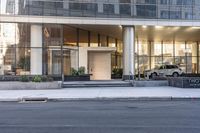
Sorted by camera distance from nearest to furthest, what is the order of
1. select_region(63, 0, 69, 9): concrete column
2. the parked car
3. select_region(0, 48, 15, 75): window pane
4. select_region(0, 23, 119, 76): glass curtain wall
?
select_region(0, 48, 15, 75): window pane < select_region(0, 23, 119, 76): glass curtain wall < select_region(63, 0, 69, 9): concrete column < the parked car

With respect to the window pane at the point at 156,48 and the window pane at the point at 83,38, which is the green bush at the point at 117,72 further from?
the window pane at the point at 156,48

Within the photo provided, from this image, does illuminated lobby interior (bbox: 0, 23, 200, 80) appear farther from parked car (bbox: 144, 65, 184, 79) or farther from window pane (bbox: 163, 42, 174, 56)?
window pane (bbox: 163, 42, 174, 56)

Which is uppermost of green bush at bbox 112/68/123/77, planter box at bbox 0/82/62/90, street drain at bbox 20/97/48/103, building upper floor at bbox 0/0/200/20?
building upper floor at bbox 0/0/200/20

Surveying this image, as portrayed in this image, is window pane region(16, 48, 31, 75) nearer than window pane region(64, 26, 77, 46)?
Yes

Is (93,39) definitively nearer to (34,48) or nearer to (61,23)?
(61,23)

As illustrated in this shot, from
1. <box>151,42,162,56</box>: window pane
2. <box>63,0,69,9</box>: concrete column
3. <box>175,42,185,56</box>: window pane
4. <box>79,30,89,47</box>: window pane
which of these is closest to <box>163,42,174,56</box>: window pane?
<box>151,42,162,56</box>: window pane

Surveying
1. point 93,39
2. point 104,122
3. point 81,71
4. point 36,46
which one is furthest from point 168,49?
point 104,122

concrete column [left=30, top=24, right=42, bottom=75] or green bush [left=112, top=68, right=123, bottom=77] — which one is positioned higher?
concrete column [left=30, top=24, right=42, bottom=75]

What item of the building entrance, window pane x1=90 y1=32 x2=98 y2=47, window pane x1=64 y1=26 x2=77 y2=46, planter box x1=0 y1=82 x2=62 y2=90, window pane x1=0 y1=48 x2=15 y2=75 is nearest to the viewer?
planter box x1=0 y1=82 x2=62 y2=90

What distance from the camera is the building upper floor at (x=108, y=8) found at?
33.3m

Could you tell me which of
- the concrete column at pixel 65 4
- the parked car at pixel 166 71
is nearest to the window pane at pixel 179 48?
the parked car at pixel 166 71

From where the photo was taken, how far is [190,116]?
41.0 ft

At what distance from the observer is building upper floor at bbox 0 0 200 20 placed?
3331 cm

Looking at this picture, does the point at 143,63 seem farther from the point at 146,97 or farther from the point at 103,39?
the point at 146,97
